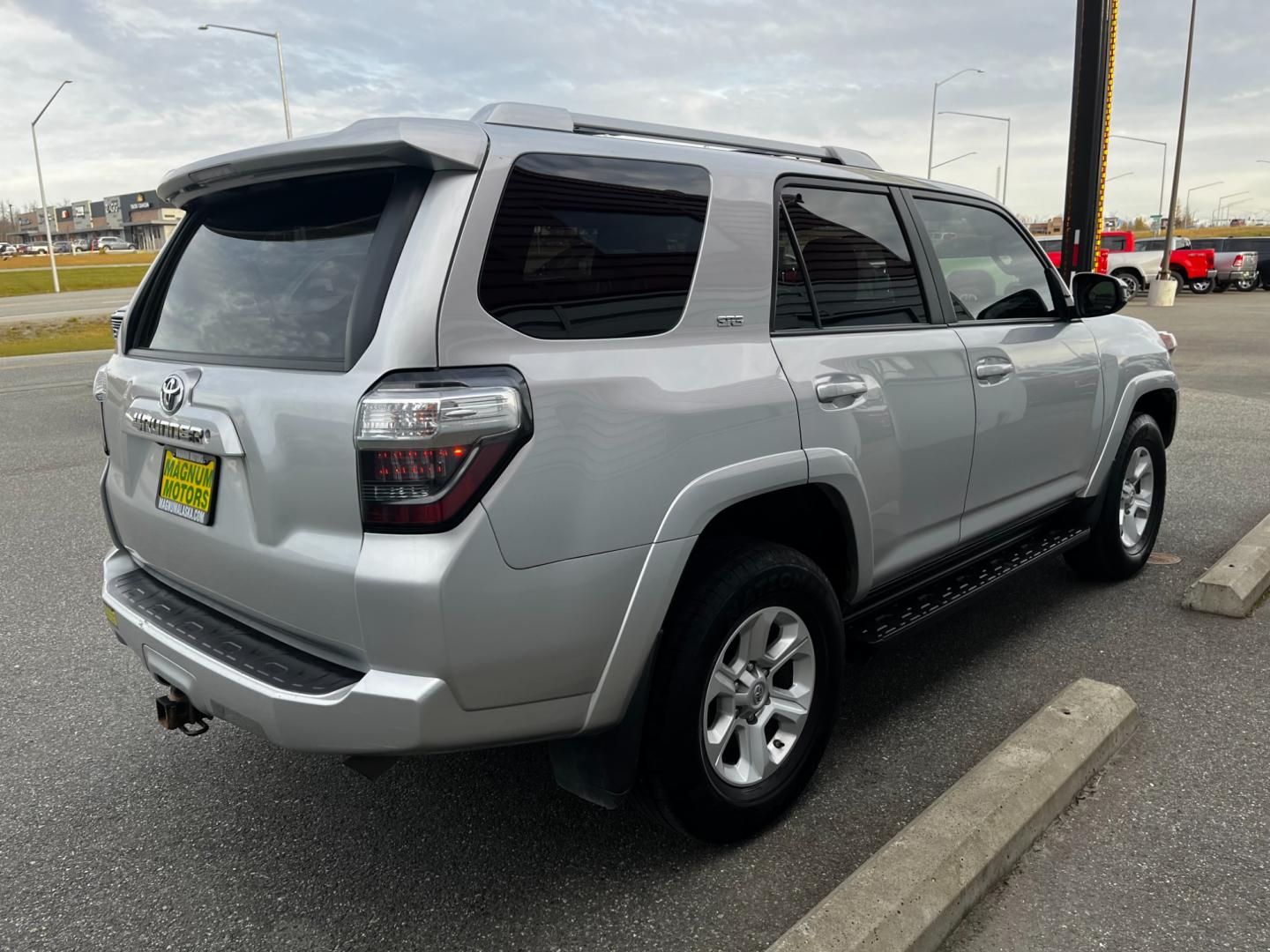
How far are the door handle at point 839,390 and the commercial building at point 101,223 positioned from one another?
11935 cm

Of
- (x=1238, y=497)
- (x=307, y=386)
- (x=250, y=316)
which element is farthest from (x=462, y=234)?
(x=1238, y=497)

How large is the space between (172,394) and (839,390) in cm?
175

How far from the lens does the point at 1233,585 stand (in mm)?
4199

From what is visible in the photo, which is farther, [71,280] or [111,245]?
[111,245]

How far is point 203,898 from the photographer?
2451 mm

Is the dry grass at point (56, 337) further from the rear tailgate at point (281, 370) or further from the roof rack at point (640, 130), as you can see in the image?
the roof rack at point (640, 130)

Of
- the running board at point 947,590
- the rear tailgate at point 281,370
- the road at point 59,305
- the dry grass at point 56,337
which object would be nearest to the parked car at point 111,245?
the road at point 59,305

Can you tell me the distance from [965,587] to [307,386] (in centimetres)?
237

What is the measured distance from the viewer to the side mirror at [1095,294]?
4.05 m

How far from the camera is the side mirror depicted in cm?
405

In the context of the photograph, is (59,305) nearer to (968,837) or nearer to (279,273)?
(279,273)

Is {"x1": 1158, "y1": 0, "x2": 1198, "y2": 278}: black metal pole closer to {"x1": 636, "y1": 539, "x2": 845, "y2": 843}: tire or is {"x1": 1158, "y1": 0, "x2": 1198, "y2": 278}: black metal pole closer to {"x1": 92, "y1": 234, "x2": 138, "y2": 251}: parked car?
{"x1": 636, "y1": 539, "x2": 845, "y2": 843}: tire

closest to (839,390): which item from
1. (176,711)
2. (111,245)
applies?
(176,711)

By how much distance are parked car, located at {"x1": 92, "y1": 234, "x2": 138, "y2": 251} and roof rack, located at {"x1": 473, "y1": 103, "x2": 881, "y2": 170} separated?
4405 inches
